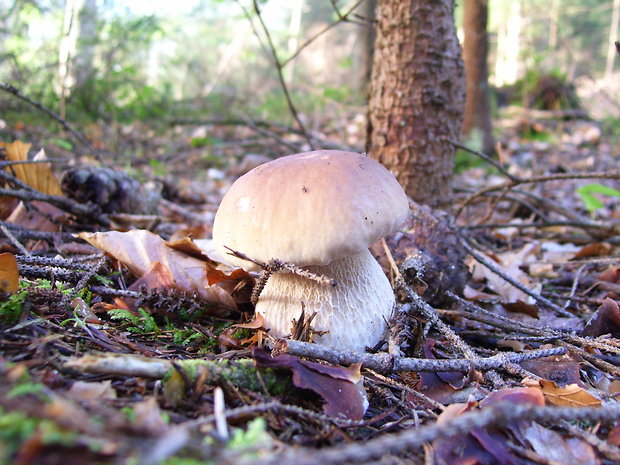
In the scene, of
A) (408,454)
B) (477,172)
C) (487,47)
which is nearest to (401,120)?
(408,454)

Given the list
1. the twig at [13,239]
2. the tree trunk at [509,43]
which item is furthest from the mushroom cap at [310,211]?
the tree trunk at [509,43]

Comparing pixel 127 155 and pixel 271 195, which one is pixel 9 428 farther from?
pixel 127 155

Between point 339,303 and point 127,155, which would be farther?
point 127,155

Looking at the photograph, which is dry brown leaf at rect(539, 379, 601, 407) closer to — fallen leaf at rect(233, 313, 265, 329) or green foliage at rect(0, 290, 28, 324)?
fallen leaf at rect(233, 313, 265, 329)

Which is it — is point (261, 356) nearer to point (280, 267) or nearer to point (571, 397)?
point (280, 267)

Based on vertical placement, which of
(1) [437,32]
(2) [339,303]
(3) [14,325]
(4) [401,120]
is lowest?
(2) [339,303]

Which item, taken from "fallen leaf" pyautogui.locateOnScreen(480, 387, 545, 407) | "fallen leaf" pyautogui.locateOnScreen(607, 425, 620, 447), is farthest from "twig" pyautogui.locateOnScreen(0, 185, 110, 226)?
"fallen leaf" pyautogui.locateOnScreen(607, 425, 620, 447)

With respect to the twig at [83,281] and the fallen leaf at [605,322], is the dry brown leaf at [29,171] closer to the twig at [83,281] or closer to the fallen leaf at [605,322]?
the twig at [83,281]

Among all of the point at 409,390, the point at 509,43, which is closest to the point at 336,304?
the point at 409,390
